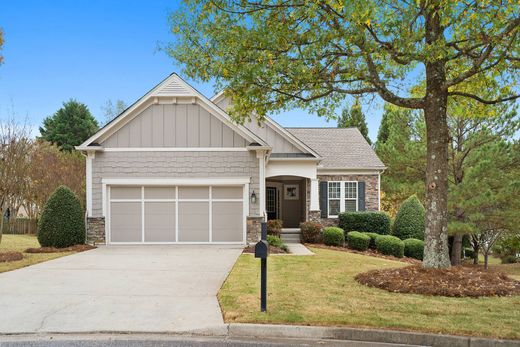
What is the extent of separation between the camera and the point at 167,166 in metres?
16.5

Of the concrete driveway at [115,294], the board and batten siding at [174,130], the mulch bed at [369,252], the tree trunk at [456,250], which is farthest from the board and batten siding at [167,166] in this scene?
the tree trunk at [456,250]

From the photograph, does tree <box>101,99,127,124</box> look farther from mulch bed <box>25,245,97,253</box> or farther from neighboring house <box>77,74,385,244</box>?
mulch bed <box>25,245,97,253</box>

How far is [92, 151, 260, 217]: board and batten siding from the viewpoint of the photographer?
54.1ft

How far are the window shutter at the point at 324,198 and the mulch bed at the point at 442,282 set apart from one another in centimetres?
1152

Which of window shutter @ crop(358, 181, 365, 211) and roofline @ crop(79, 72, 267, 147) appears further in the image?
window shutter @ crop(358, 181, 365, 211)

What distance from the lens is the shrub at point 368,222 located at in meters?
19.6

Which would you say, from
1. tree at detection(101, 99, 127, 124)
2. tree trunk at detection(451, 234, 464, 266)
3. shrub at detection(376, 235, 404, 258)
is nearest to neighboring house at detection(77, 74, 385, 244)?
shrub at detection(376, 235, 404, 258)

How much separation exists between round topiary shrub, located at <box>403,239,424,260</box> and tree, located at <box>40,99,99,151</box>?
1229 inches

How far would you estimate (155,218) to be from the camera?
1664cm

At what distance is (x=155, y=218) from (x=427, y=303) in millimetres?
11349

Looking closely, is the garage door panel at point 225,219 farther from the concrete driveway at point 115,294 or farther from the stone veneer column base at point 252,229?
the concrete driveway at point 115,294

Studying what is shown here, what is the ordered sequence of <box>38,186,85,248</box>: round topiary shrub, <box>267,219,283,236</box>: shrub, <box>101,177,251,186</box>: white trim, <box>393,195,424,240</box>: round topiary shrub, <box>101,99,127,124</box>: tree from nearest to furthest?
<box>38,186,85,248</box>: round topiary shrub → <box>101,177,251,186</box>: white trim → <box>267,219,283,236</box>: shrub → <box>393,195,424,240</box>: round topiary shrub → <box>101,99,127,124</box>: tree

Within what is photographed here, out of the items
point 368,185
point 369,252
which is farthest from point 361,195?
point 369,252

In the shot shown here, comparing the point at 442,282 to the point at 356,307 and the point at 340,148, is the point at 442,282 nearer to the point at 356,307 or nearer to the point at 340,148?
the point at 356,307
